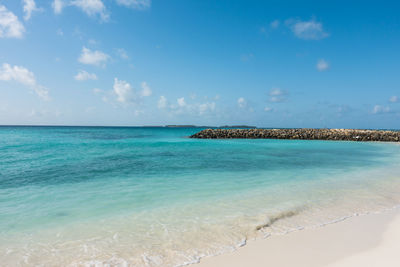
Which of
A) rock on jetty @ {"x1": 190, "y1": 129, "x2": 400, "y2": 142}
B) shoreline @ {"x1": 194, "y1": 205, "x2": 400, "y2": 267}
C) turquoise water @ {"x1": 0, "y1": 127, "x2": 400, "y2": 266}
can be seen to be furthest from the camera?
rock on jetty @ {"x1": 190, "y1": 129, "x2": 400, "y2": 142}

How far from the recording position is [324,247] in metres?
3.74

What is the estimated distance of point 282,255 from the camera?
351 cm

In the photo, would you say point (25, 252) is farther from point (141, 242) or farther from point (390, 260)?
point (390, 260)

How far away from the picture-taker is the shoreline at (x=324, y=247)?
10.9 ft

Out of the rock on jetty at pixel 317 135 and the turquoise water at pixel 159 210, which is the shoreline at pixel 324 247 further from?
the rock on jetty at pixel 317 135

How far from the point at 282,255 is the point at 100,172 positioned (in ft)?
28.3

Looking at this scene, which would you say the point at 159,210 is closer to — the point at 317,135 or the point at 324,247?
the point at 324,247

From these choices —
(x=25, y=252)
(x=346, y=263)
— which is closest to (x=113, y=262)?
(x=25, y=252)

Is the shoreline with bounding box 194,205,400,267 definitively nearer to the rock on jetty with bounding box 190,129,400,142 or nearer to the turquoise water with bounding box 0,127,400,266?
the turquoise water with bounding box 0,127,400,266

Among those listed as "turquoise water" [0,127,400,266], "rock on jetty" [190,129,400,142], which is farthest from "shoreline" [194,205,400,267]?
"rock on jetty" [190,129,400,142]

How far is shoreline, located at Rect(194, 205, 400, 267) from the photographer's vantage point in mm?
3322

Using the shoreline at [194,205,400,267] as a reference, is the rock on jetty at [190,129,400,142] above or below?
above

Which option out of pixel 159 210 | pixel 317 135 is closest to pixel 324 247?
pixel 159 210

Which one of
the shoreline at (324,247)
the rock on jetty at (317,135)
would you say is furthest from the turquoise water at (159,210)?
the rock on jetty at (317,135)
